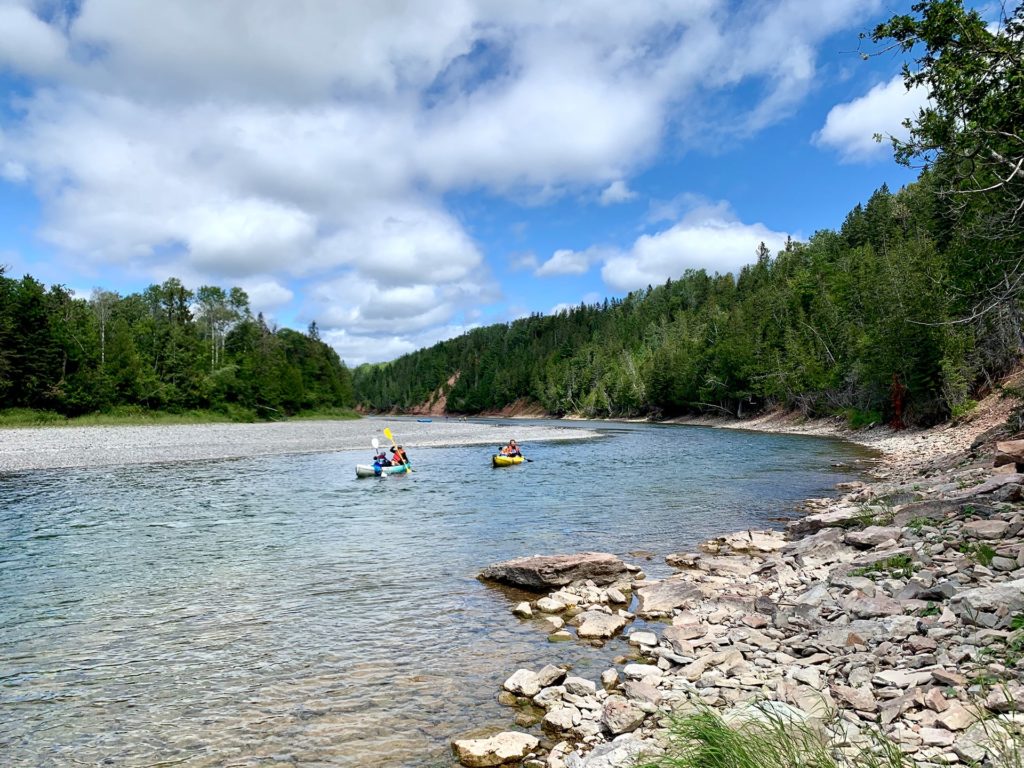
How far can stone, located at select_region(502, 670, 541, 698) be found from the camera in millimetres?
8414

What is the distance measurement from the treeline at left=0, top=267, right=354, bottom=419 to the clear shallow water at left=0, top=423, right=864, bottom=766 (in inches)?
1960

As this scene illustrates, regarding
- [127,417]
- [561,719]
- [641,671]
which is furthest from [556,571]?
[127,417]

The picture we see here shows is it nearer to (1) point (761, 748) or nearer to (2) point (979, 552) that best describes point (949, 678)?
(1) point (761, 748)

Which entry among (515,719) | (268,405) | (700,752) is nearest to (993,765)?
(700,752)

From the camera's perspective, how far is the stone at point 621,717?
6902 mm

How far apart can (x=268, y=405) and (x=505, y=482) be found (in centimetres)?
8221

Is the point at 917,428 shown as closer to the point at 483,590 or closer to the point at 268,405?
the point at 483,590

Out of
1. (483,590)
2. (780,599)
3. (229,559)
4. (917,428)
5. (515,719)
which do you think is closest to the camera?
(515,719)

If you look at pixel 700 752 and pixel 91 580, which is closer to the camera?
pixel 700 752

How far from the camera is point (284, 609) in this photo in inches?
474

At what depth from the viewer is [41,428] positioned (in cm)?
6209

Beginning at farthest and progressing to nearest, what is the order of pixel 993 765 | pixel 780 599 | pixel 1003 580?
pixel 780 599
pixel 1003 580
pixel 993 765

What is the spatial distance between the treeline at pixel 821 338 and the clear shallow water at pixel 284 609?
11429mm

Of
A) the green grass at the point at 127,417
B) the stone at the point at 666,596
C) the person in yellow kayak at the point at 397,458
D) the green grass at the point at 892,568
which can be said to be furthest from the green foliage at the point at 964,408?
the green grass at the point at 127,417
